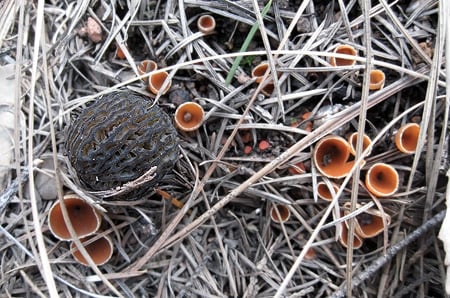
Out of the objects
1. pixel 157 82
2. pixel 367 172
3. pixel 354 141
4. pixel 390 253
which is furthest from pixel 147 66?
pixel 390 253

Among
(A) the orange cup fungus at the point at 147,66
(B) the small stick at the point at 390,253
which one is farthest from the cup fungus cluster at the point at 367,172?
(A) the orange cup fungus at the point at 147,66

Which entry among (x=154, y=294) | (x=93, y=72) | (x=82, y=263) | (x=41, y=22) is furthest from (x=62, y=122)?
(x=154, y=294)

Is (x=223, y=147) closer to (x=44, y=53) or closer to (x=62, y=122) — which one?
(x=62, y=122)

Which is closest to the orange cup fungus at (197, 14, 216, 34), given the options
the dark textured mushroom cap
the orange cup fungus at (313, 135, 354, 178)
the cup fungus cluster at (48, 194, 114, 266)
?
the dark textured mushroom cap

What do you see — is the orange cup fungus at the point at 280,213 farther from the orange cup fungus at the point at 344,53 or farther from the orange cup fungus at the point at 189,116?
the orange cup fungus at the point at 344,53

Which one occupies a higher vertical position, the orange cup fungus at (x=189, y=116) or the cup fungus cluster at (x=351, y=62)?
the cup fungus cluster at (x=351, y=62)

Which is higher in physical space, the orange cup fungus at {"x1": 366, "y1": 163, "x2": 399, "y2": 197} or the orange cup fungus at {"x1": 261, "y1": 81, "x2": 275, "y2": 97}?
the orange cup fungus at {"x1": 261, "y1": 81, "x2": 275, "y2": 97}

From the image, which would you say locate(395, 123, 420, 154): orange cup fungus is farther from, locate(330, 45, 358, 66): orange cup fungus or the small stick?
locate(330, 45, 358, 66): orange cup fungus

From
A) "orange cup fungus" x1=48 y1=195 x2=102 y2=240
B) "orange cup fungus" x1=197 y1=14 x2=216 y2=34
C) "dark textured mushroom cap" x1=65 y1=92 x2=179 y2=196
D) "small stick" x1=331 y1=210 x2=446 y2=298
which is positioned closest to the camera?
"dark textured mushroom cap" x1=65 y1=92 x2=179 y2=196

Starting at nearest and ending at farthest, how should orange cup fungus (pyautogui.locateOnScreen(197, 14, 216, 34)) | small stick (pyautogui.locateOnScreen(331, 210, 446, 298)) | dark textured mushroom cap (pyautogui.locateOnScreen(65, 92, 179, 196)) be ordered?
dark textured mushroom cap (pyautogui.locateOnScreen(65, 92, 179, 196))
small stick (pyautogui.locateOnScreen(331, 210, 446, 298))
orange cup fungus (pyautogui.locateOnScreen(197, 14, 216, 34))
